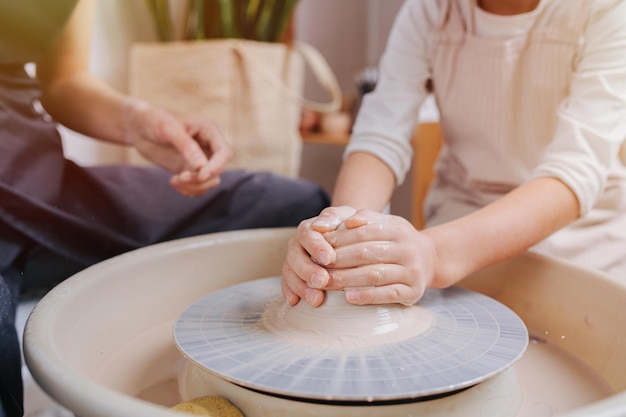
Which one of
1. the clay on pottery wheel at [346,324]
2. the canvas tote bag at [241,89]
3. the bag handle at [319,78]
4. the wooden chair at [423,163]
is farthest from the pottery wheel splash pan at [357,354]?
the canvas tote bag at [241,89]

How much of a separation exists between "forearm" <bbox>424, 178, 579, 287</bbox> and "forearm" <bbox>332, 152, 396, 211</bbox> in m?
0.18

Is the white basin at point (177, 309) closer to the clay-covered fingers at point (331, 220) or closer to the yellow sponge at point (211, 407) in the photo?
the yellow sponge at point (211, 407)

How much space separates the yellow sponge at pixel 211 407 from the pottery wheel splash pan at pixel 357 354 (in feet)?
0.11

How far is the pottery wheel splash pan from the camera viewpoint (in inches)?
20.3

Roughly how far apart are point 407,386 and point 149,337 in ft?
1.33

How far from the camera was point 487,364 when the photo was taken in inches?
21.6

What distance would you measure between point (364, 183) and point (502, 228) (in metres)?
0.24

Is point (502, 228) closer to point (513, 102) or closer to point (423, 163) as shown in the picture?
point (513, 102)

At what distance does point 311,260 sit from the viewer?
1.99 feet

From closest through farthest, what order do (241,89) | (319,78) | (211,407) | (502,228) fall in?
(211,407) < (502,228) < (319,78) < (241,89)

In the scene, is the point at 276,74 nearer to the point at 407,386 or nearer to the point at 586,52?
the point at 586,52

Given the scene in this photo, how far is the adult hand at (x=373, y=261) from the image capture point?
0.58 meters

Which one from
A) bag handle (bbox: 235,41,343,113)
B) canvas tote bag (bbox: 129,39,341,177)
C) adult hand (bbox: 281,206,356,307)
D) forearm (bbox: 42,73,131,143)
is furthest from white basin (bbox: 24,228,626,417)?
canvas tote bag (bbox: 129,39,341,177)

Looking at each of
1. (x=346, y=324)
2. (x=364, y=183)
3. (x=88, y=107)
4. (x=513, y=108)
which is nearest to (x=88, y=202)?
(x=88, y=107)
